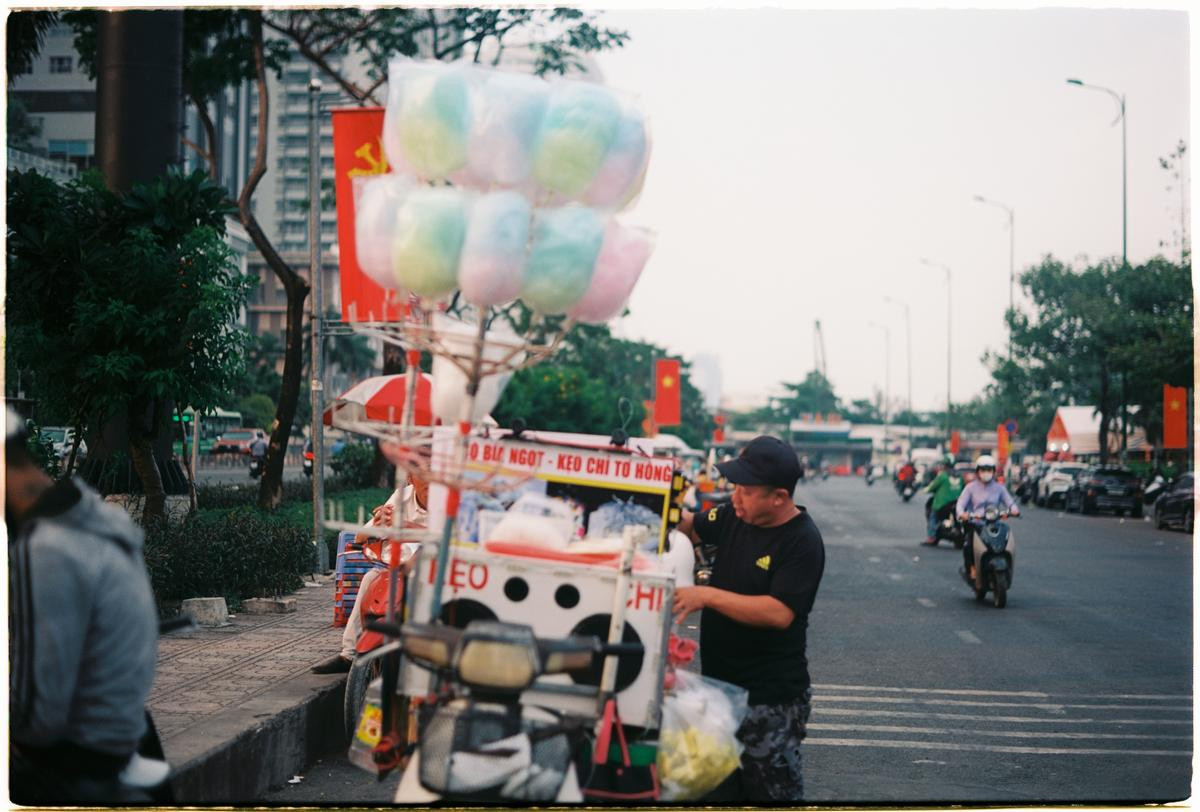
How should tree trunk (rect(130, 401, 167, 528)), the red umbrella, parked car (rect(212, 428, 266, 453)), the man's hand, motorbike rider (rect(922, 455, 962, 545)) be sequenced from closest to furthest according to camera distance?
the man's hand < the red umbrella < tree trunk (rect(130, 401, 167, 528)) < motorbike rider (rect(922, 455, 962, 545)) < parked car (rect(212, 428, 266, 453))

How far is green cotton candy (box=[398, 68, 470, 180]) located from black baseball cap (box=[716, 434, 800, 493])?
1379mm

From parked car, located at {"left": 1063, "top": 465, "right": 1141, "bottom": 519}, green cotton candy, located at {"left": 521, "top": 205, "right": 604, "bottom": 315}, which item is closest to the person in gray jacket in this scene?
green cotton candy, located at {"left": 521, "top": 205, "right": 604, "bottom": 315}

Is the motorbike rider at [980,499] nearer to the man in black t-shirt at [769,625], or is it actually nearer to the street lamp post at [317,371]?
the street lamp post at [317,371]

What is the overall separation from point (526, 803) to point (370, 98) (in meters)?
19.6

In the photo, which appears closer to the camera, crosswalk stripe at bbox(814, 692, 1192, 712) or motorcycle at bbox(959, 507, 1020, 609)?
crosswalk stripe at bbox(814, 692, 1192, 712)

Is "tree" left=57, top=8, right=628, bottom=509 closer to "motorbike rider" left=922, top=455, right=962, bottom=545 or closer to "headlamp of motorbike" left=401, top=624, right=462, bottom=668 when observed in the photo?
"motorbike rider" left=922, top=455, right=962, bottom=545

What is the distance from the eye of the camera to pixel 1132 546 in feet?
85.1

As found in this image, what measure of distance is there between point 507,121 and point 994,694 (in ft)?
23.8

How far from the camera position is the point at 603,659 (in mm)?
3920

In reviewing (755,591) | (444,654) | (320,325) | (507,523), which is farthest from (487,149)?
(320,325)

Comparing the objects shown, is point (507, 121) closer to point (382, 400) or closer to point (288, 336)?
point (382, 400)

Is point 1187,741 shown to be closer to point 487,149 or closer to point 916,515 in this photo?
point 487,149

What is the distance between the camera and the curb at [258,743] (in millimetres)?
5535

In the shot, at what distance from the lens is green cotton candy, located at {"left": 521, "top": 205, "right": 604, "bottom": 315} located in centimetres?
390
